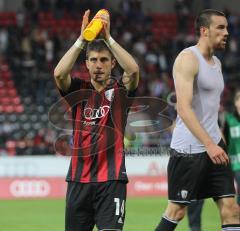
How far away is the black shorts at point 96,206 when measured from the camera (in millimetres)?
6129

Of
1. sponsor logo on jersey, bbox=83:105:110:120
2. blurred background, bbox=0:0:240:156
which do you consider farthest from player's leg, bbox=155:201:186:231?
blurred background, bbox=0:0:240:156

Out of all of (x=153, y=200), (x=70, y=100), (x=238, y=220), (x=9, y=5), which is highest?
(x=9, y=5)

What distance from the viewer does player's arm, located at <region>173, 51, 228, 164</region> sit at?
648 centimetres

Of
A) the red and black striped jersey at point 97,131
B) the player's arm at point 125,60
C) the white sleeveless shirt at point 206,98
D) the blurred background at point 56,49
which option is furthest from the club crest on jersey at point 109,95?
the blurred background at point 56,49

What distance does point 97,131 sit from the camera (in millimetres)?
6254

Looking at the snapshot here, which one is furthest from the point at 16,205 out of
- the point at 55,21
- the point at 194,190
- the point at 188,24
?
the point at 188,24

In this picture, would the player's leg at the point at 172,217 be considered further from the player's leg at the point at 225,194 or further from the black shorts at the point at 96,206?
the black shorts at the point at 96,206

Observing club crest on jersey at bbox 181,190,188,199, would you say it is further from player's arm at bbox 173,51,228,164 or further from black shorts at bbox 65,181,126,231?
black shorts at bbox 65,181,126,231

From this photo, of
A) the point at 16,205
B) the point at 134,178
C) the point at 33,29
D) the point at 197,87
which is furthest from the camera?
the point at 33,29

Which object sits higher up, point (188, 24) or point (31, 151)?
point (188, 24)

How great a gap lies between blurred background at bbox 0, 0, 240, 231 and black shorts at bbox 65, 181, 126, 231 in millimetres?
5742

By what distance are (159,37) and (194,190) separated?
2145 centimetres

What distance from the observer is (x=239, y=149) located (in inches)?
411

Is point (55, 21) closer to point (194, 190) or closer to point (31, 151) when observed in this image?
point (31, 151)
